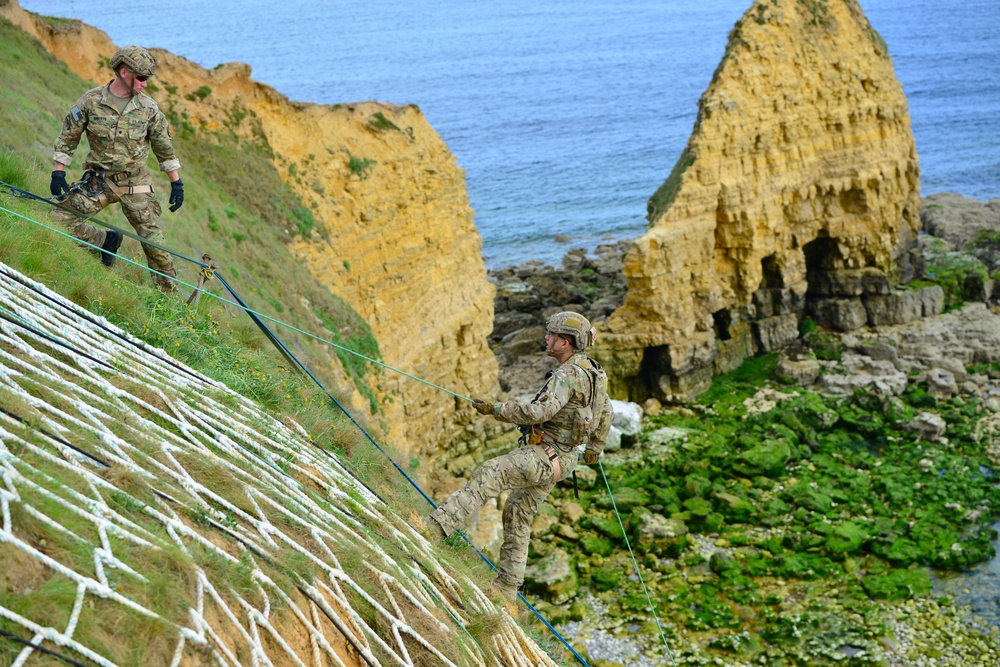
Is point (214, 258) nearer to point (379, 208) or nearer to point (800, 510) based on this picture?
point (379, 208)

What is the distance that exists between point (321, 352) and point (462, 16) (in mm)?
158291

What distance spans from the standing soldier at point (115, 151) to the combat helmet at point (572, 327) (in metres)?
4.57

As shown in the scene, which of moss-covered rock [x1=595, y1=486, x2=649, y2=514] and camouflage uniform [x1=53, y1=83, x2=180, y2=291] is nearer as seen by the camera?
camouflage uniform [x1=53, y1=83, x2=180, y2=291]

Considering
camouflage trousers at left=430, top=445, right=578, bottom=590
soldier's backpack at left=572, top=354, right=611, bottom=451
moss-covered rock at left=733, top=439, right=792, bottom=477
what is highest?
soldier's backpack at left=572, top=354, right=611, bottom=451

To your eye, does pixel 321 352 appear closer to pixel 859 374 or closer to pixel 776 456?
pixel 776 456

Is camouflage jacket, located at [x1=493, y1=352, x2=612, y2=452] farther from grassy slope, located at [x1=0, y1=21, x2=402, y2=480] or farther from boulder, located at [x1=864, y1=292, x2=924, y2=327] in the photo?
boulder, located at [x1=864, y1=292, x2=924, y2=327]

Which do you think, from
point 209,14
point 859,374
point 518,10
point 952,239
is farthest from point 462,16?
point 859,374

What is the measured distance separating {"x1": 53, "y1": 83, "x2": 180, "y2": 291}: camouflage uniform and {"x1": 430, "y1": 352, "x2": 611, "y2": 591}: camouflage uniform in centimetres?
469

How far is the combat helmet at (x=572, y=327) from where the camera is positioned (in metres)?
9.66

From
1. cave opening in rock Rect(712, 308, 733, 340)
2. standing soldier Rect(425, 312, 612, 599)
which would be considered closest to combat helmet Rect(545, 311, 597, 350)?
standing soldier Rect(425, 312, 612, 599)

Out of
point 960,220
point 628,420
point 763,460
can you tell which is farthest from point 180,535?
point 960,220

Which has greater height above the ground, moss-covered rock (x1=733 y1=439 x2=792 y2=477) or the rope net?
the rope net

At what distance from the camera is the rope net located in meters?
4.96

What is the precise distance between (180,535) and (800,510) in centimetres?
2064
